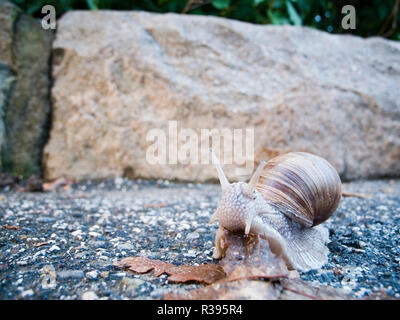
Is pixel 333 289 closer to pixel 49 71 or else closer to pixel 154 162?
pixel 154 162

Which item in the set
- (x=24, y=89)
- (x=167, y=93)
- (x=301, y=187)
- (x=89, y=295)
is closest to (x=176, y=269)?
(x=89, y=295)

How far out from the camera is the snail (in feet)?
5.01

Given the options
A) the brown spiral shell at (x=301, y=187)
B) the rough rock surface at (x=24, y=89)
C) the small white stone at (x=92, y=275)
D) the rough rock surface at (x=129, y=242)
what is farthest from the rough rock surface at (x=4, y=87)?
the brown spiral shell at (x=301, y=187)

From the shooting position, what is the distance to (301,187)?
1.67 m

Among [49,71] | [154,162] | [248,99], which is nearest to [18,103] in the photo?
[49,71]

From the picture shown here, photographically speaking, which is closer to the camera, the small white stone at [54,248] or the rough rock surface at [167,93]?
the small white stone at [54,248]

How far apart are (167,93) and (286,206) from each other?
2.22 metres

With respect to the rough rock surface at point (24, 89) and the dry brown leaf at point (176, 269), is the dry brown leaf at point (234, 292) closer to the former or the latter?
the dry brown leaf at point (176, 269)

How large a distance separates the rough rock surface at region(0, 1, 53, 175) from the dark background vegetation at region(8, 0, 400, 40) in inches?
13.7

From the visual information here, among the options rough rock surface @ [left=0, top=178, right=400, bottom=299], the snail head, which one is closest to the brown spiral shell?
the snail head

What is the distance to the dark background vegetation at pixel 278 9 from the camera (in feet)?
13.0

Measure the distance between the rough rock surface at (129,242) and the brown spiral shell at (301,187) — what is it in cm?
26
